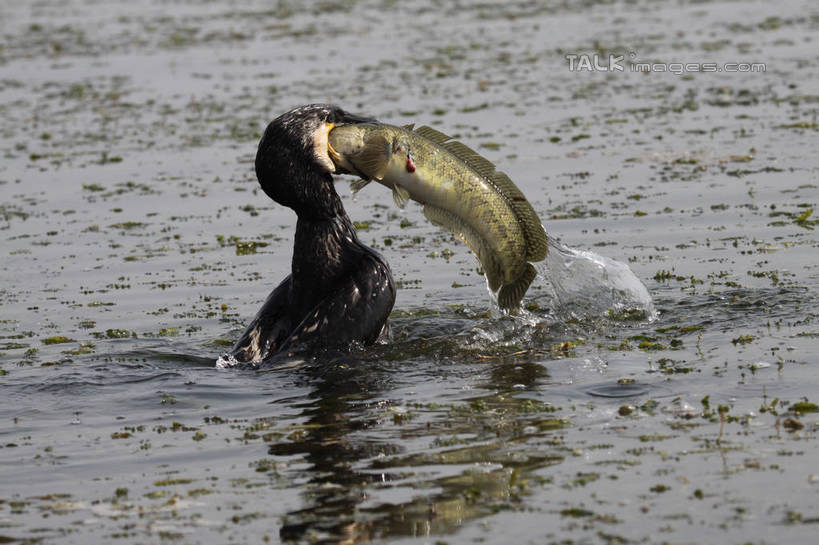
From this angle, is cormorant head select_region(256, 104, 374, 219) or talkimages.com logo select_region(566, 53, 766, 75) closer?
cormorant head select_region(256, 104, 374, 219)

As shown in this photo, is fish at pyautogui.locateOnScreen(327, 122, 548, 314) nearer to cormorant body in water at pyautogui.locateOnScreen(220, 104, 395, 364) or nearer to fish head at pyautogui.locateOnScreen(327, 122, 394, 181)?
fish head at pyautogui.locateOnScreen(327, 122, 394, 181)

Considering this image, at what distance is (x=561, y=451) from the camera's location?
18.7 feet

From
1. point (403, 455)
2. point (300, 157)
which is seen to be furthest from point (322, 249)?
point (403, 455)

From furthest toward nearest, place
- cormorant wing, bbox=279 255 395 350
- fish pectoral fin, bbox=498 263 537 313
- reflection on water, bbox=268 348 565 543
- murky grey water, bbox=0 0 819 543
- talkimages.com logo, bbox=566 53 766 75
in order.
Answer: talkimages.com logo, bbox=566 53 766 75
fish pectoral fin, bbox=498 263 537 313
cormorant wing, bbox=279 255 395 350
murky grey water, bbox=0 0 819 543
reflection on water, bbox=268 348 565 543

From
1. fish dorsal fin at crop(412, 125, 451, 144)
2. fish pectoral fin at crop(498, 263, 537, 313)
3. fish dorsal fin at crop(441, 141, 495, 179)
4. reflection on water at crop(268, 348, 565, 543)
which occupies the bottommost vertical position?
reflection on water at crop(268, 348, 565, 543)

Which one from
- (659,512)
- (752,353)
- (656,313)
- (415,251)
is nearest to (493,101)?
(415,251)

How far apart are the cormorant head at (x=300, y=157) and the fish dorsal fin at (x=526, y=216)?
36.7 inches

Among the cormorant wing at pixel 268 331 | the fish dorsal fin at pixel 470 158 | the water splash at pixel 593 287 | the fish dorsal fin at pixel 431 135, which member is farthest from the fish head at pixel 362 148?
the water splash at pixel 593 287

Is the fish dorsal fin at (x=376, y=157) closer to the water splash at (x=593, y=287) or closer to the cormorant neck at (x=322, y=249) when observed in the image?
the cormorant neck at (x=322, y=249)

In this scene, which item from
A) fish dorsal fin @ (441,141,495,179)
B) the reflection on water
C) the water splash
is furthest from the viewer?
the water splash

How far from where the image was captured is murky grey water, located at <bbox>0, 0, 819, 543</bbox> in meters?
5.27

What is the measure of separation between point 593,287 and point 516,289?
3.68 feet

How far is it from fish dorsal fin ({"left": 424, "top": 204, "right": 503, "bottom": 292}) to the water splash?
2.73ft

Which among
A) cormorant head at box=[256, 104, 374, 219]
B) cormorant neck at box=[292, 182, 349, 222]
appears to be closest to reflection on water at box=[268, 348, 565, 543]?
cormorant neck at box=[292, 182, 349, 222]
